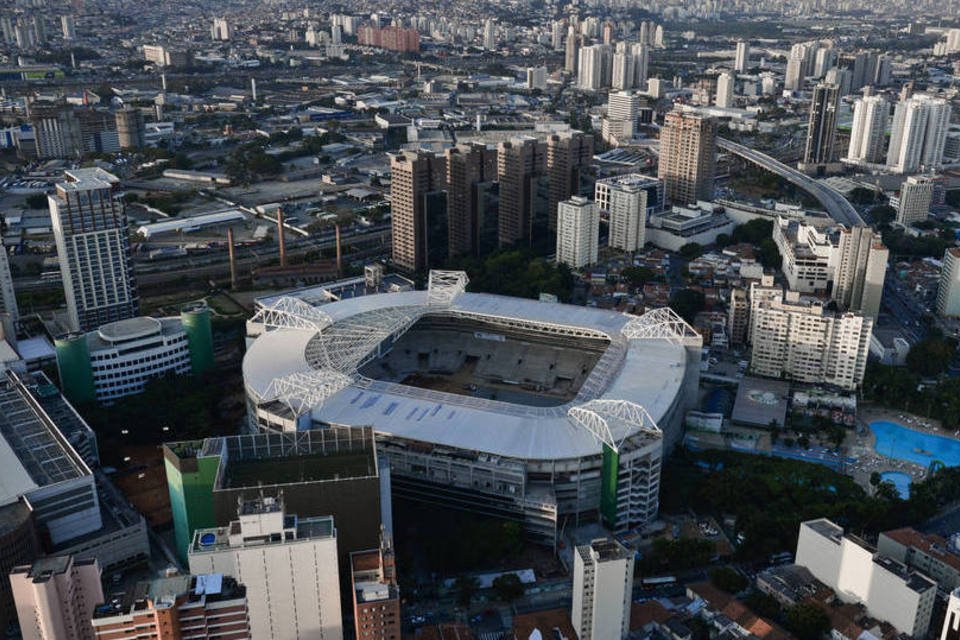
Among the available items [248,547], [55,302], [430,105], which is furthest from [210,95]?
[248,547]

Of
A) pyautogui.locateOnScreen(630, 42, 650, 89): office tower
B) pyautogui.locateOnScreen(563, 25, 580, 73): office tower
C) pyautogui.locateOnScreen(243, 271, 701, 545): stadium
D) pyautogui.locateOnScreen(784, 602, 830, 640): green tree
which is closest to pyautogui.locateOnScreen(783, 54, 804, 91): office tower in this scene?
pyautogui.locateOnScreen(630, 42, 650, 89): office tower

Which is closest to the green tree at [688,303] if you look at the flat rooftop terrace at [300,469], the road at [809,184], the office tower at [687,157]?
the road at [809,184]

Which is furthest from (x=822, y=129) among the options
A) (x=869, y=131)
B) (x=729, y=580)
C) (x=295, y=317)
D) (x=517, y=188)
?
(x=729, y=580)

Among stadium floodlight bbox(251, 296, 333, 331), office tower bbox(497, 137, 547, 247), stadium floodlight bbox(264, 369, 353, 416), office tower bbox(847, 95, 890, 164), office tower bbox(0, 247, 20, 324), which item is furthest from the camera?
office tower bbox(847, 95, 890, 164)

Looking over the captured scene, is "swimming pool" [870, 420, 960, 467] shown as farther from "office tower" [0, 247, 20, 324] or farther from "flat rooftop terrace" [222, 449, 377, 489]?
"office tower" [0, 247, 20, 324]

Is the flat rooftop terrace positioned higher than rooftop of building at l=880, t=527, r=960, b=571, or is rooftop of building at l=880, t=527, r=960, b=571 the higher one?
the flat rooftop terrace

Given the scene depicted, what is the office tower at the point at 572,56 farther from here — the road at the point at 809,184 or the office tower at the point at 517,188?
the office tower at the point at 517,188

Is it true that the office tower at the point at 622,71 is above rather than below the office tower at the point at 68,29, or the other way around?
below
